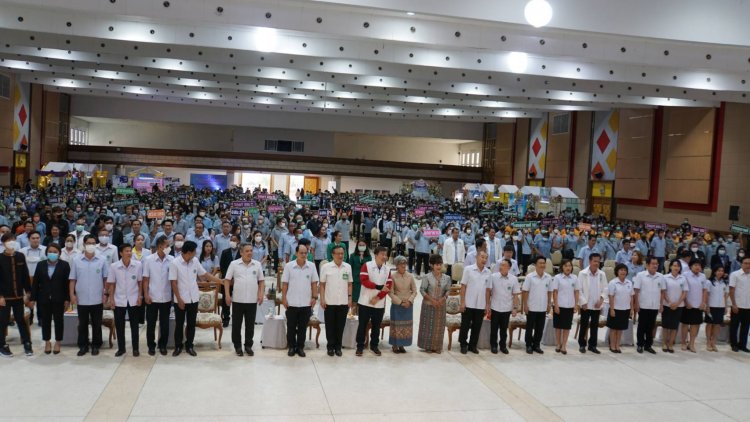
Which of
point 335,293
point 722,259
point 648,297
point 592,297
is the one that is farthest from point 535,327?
point 722,259

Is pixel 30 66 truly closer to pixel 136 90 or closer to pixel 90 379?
pixel 136 90

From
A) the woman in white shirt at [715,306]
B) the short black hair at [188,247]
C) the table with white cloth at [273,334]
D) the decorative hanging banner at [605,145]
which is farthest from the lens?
the decorative hanging banner at [605,145]

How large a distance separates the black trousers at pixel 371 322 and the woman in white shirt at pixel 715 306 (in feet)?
17.6

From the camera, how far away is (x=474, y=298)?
8.54 meters

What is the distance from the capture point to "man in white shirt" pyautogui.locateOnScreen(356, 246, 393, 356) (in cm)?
814

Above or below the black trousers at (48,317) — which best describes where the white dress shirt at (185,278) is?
above

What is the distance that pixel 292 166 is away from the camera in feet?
148

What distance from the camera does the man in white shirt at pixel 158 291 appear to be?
25.2 ft

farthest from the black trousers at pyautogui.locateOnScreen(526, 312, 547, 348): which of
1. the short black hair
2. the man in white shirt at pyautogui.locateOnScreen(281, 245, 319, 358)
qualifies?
the short black hair

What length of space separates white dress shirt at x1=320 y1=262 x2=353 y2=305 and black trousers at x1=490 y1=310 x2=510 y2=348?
220 cm

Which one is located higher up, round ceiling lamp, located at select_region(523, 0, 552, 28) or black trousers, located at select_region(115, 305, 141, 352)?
round ceiling lamp, located at select_region(523, 0, 552, 28)

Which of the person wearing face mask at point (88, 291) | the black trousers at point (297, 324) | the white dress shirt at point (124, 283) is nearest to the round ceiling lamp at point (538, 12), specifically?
the black trousers at point (297, 324)

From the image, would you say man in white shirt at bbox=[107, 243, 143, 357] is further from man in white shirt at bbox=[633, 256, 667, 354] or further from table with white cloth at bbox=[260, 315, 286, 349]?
man in white shirt at bbox=[633, 256, 667, 354]

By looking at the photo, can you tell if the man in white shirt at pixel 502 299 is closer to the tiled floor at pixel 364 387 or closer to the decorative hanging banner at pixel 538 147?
the tiled floor at pixel 364 387
